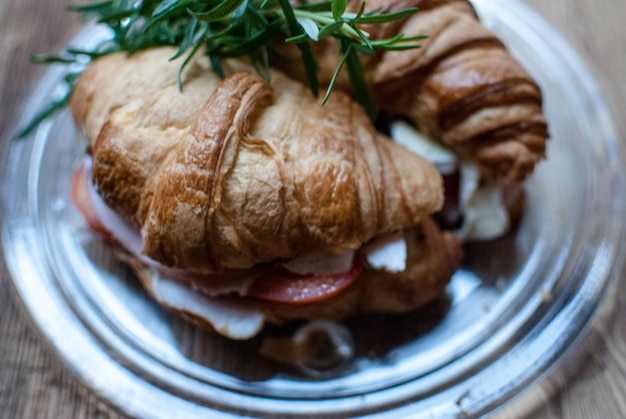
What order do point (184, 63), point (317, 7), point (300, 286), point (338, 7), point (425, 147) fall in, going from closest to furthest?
point (338, 7)
point (184, 63)
point (317, 7)
point (300, 286)
point (425, 147)

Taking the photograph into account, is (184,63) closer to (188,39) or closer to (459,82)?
(188,39)

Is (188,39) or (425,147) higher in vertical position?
(188,39)

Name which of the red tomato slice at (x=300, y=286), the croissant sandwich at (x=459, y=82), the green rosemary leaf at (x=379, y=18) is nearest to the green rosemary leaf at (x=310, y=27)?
the green rosemary leaf at (x=379, y=18)

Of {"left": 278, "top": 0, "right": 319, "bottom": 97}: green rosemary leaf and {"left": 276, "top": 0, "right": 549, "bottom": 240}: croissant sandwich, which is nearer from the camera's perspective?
{"left": 278, "top": 0, "right": 319, "bottom": 97}: green rosemary leaf

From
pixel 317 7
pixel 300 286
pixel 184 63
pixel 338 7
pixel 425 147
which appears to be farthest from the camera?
pixel 425 147

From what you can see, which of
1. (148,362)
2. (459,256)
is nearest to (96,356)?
(148,362)

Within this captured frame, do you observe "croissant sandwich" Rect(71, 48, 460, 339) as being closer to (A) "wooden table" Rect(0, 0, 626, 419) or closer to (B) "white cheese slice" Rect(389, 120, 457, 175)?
(B) "white cheese slice" Rect(389, 120, 457, 175)

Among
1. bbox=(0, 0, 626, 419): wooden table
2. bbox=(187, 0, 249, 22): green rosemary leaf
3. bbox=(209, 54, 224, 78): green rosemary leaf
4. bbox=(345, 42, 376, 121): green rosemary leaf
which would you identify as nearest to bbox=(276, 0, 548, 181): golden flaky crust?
bbox=(345, 42, 376, 121): green rosemary leaf

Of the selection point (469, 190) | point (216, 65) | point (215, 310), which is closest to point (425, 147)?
point (469, 190)
